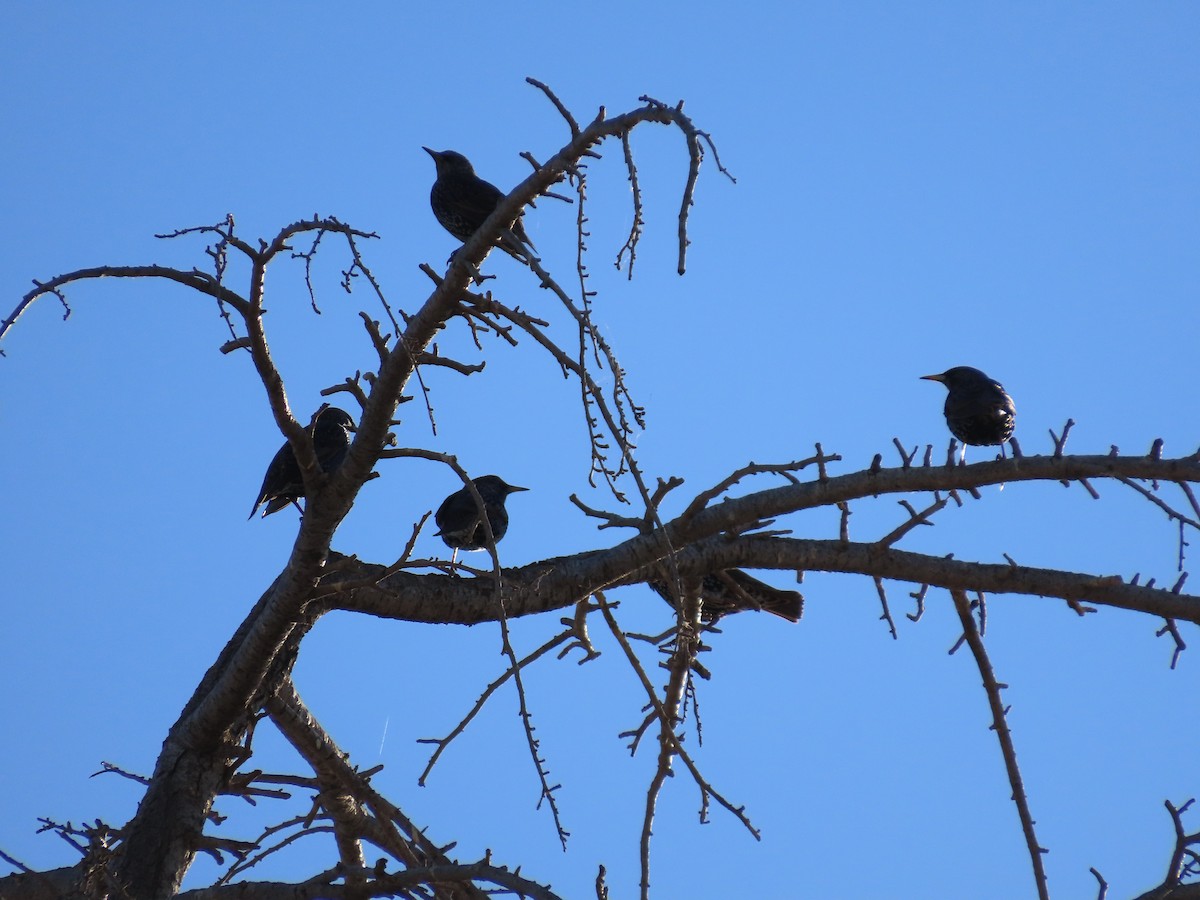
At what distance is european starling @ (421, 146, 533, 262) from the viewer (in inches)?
234

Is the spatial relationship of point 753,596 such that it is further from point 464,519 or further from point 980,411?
point 464,519

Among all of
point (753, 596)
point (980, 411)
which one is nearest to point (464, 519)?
point (753, 596)

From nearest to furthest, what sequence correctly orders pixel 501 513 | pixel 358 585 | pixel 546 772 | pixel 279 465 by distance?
pixel 546 772 < pixel 358 585 < pixel 279 465 < pixel 501 513

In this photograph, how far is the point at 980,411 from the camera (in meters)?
6.04

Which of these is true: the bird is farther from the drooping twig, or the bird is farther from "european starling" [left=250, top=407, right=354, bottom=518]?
the drooping twig

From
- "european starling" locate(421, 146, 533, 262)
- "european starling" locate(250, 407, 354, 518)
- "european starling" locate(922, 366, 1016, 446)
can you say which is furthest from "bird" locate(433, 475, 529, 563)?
"european starling" locate(922, 366, 1016, 446)

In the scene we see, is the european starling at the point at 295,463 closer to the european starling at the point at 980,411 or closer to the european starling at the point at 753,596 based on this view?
the european starling at the point at 753,596

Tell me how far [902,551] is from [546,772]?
174 cm

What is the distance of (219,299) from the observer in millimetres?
3123

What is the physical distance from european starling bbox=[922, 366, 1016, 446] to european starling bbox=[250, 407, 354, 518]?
2989 millimetres

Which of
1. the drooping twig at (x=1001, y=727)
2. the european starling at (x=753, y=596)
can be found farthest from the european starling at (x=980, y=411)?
the drooping twig at (x=1001, y=727)

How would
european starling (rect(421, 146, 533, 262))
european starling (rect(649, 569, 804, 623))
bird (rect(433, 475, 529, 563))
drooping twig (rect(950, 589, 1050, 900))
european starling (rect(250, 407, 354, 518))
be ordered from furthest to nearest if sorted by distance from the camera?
bird (rect(433, 475, 529, 563)) < european starling (rect(421, 146, 533, 262)) < european starling (rect(250, 407, 354, 518)) < european starling (rect(649, 569, 804, 623)) < drooping twig (rect(950, 589, 1050, 900))

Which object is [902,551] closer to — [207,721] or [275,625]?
[275,625]

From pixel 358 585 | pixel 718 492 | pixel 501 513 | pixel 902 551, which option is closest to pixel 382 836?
pixel 358 585
